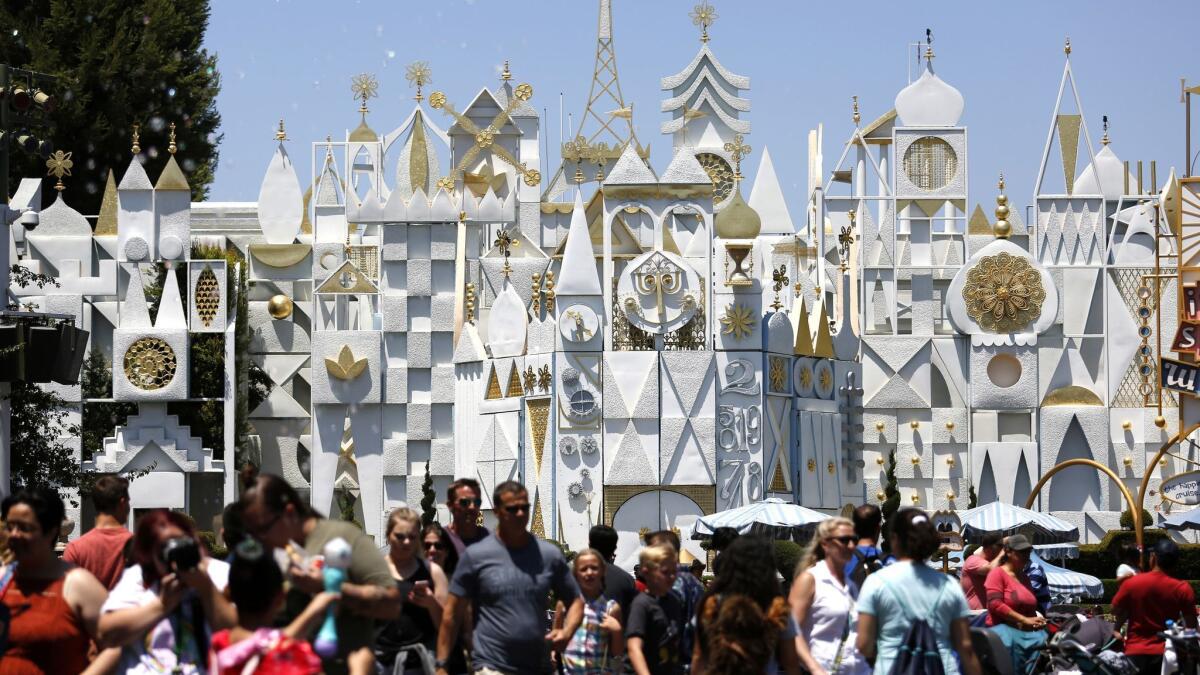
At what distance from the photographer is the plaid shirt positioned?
11516 mm

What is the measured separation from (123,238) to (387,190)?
23.5 ft

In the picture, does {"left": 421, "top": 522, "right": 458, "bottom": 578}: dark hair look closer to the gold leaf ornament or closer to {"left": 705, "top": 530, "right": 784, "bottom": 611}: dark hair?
{"left": 705, "top": 530, "right": 784, "bottom": 611}: dark hair

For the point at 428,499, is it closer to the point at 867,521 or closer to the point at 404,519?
the point at 867,521

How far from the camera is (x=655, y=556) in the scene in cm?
1148

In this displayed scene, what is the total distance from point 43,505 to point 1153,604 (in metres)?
8.04

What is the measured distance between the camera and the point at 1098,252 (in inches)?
1842

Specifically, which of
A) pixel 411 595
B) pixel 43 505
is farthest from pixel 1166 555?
pixel 43 505

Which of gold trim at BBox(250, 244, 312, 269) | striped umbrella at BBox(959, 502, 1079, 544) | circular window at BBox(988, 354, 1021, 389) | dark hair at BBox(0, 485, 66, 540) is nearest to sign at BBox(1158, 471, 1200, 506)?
circular window at BBox(988, 354, 1021, 389)

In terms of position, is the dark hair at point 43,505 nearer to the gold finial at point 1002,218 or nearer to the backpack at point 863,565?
the backpack at point 863,565

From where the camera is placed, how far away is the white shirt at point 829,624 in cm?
1072

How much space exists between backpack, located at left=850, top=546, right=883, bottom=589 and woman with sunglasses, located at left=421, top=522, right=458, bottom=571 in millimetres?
2343

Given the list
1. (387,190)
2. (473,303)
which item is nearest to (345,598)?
(473,303)

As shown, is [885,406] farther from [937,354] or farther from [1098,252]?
[1098,252]

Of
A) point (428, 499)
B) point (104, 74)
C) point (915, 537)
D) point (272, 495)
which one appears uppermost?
point (104, 74)
